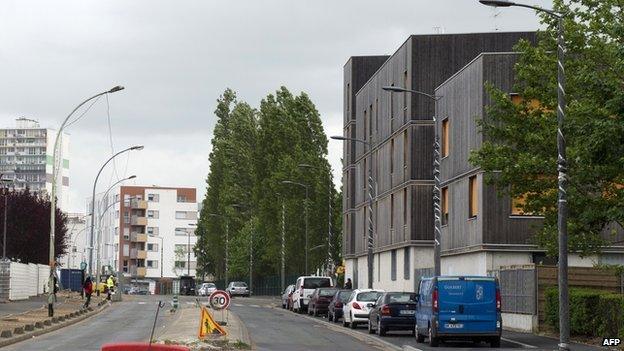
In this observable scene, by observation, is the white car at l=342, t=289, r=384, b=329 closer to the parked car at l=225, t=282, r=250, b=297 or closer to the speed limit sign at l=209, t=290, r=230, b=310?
the speed limit sign at l=209, t=290, r=230, b=310

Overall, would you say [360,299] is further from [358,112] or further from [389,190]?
[358,112]

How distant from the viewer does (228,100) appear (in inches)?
5049

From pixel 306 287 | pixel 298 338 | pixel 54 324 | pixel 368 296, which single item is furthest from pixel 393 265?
pixel 298 338

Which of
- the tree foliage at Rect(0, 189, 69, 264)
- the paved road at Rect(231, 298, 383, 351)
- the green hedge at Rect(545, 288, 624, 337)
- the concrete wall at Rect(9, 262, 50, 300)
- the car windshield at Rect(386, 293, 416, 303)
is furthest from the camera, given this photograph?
the tree foliage at Rect(0, 189, 69, 264)

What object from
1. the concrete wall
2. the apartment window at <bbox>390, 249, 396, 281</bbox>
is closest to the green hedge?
the apartment window at <bbox>390, 249, 396, 281</bbox>

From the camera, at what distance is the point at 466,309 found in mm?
35062

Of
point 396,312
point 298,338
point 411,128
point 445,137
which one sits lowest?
point 298,338

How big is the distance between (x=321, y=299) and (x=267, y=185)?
46.2m

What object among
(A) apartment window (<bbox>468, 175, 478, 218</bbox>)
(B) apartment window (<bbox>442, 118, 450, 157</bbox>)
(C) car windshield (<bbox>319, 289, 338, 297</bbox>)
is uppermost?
(B) apartment window (<bbox>442, 118, 450, 157</bbox>)

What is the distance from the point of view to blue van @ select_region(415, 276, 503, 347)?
35.0 meters

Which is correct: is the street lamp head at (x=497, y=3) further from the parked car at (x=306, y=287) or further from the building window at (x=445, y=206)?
the parked car at (x=306, y=287)

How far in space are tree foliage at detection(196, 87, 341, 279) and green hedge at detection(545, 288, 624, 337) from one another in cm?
4920

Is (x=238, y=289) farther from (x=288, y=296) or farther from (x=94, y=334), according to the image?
(x=94, y=334)

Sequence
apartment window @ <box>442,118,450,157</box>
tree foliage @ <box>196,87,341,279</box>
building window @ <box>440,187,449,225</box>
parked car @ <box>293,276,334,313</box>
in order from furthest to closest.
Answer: tree foliage @ <box>196,87,341,279</box>, parked car @ <box>293,276,334,313</box>, building window @ <box>440,187,449,225</box>, apartment window @ <box>442,118,450,157</box>
